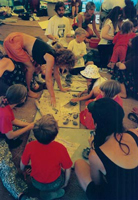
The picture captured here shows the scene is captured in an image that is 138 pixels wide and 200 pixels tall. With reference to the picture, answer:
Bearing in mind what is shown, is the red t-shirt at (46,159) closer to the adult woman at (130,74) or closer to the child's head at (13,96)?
the child's head at (13,96)

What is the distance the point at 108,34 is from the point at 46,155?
121 inches

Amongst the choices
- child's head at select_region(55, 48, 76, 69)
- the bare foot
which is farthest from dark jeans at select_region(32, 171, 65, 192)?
the bare foot

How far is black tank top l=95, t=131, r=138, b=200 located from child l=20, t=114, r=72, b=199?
340 millimetres

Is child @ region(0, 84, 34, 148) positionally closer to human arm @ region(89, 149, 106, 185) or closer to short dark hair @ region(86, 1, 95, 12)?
human arm @ region(89, 149, 106, 185)

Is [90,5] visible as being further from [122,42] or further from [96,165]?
[96,165]

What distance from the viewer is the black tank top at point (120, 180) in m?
1.36

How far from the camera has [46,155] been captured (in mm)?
1542

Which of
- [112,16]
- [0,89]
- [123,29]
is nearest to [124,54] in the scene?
[123,29]

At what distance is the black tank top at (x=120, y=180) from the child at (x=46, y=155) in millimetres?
340

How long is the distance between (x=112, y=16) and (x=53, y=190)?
3270 mm

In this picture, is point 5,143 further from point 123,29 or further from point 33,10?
point 33,10

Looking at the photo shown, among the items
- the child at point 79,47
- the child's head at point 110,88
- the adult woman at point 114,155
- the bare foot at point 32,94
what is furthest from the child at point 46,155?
the child at point 79,47

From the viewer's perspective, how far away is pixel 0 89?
8.17 feet

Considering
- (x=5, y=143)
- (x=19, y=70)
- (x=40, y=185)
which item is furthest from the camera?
(x=19, y=70)
